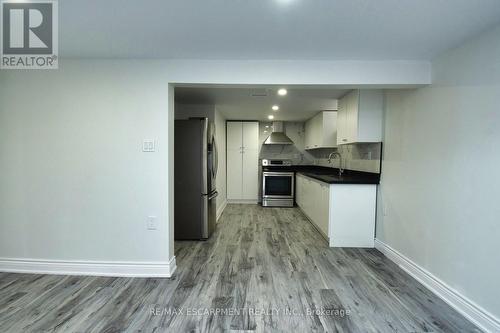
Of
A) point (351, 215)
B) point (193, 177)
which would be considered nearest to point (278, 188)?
point (351, 215)

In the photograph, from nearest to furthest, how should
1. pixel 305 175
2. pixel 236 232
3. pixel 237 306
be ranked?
1. pixel 237 306
2. pixel 236 232
3. pixel 305 175

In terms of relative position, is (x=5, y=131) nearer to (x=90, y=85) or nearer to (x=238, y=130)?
(x=90, y=85)

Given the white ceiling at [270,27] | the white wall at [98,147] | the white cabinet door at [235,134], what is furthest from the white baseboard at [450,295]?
the white cabinet door at [235,134]

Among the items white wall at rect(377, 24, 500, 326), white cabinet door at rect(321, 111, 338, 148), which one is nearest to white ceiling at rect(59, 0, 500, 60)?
white wall at rect(377, 24, 500, 326)

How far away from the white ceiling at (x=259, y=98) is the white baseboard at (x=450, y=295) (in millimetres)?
2272

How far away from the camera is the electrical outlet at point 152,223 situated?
2.43m

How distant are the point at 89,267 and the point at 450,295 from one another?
340 centimetres

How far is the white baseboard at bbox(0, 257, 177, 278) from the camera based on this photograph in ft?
7.98

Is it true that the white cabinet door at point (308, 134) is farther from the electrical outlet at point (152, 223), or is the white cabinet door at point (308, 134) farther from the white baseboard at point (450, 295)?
the electrical outlet at point (152, 223)

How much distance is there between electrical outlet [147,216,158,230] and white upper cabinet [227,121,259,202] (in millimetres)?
3639

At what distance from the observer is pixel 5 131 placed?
244 centimetres

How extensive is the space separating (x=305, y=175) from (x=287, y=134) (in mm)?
2043

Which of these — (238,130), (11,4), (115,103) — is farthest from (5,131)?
(238,130)

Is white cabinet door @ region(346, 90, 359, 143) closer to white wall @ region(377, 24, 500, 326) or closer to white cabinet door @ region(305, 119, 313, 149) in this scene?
white wall @ region(377, 24, 500, 326)
